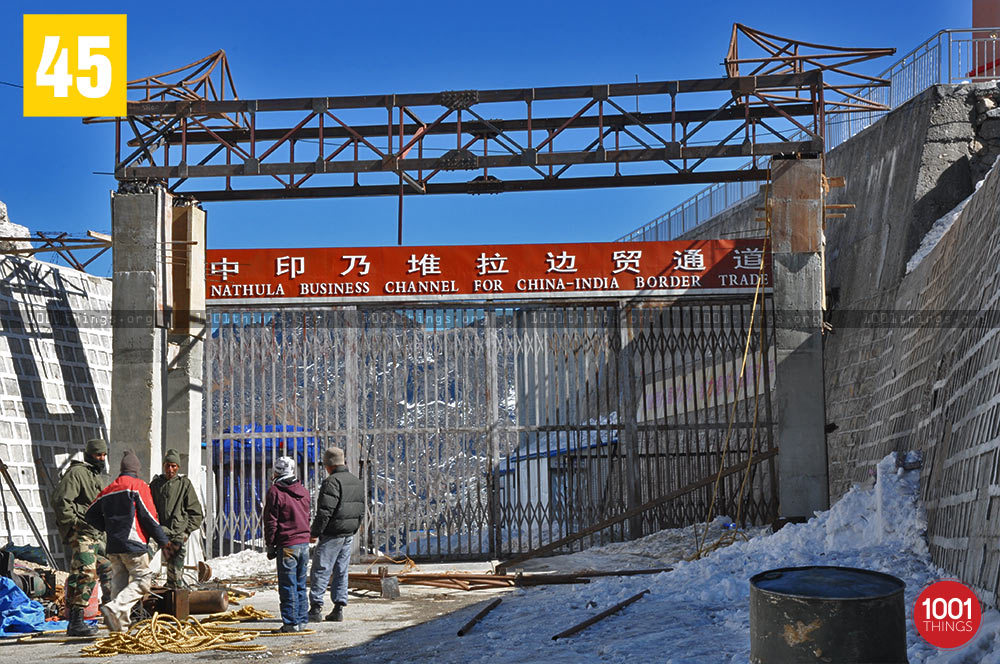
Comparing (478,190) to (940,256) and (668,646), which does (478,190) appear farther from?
(668,646)

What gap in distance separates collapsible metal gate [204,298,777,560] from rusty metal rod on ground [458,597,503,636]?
553cm

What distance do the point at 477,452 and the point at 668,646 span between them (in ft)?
29.3

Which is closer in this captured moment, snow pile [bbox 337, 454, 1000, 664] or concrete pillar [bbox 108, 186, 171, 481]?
snow pile [bbox 337, 454, 1000, 664]

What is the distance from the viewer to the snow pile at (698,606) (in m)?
7.97

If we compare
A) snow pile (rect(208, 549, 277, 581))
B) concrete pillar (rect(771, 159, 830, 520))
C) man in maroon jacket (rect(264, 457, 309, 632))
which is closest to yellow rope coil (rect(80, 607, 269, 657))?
man in maroon jacket (rect(264, 457, 309, 632))

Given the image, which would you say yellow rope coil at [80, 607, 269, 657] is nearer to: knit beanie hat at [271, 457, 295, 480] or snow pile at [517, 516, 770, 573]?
knit beanie hat at [271, 457, 295, 480]

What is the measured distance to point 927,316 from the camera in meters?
12.8

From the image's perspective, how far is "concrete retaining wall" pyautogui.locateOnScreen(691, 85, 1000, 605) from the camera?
830 cm

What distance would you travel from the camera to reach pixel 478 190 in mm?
16312

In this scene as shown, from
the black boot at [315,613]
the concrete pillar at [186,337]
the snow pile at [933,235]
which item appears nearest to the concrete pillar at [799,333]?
the snow pile at [933,235]

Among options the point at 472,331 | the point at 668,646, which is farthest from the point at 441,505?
the point at 668,646

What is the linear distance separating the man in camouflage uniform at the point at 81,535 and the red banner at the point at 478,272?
6258mm

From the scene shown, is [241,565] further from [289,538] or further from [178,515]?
[289,538]

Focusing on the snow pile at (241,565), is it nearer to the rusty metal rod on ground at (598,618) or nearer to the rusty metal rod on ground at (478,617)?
the rusty metal rod on ground at (478,617)
